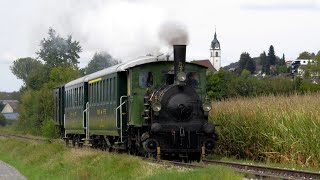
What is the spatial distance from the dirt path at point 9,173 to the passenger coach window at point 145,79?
19.1ft

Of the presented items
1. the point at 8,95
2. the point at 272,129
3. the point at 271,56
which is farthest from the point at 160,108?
the point at 271,56

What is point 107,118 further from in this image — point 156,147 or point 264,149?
point 264,149

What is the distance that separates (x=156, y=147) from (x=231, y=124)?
15.0 feet

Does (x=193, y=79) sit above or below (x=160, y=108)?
above

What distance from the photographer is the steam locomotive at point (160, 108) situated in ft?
62.5

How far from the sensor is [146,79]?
20125 millimetres

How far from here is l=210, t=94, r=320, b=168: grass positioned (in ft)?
59.5

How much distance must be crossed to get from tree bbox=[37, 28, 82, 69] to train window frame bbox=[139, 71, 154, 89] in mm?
75498

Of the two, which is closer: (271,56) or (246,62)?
(246,62)

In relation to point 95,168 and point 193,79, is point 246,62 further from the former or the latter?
point 95,168

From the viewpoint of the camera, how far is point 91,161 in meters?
18.9

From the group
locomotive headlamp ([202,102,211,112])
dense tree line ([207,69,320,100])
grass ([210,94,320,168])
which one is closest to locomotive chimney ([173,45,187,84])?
locomotive headlamp ([202,102,211,112])

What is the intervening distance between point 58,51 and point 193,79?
80.2 m

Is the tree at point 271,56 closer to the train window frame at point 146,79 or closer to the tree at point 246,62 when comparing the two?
the tree at point 246,62
